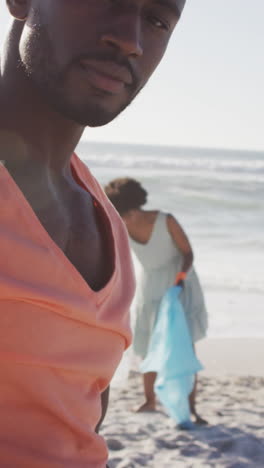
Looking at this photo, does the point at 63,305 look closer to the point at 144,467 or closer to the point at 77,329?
the point at 77,329

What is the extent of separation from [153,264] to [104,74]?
414cm

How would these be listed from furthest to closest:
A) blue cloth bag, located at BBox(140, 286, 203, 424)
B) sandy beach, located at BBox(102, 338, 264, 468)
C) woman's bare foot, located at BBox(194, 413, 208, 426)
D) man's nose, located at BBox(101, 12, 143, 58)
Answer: woman's bare foot, located at BBox(194, 413, 208, 426) → blue cloth bag, located at BBox(140, 286, 203, 424) → sandy beach, located at BBox(102, 338, 264, 468) → man's nose, located at BBox(101, 12, 143, 58)

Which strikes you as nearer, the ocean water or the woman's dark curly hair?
the woman's dark curly hair

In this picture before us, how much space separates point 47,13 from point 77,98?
15 centimetres

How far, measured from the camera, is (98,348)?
1.16 meters

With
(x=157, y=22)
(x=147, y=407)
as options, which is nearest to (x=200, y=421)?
(x=147, y=407)

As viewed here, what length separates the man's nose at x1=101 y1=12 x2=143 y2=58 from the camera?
1.12 m

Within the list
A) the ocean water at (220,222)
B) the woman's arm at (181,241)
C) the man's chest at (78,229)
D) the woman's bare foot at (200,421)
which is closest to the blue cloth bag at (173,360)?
the woman's bare foot at (200,421)

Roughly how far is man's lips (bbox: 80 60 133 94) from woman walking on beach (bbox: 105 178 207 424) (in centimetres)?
382

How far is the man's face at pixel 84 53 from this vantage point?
3.70 feet

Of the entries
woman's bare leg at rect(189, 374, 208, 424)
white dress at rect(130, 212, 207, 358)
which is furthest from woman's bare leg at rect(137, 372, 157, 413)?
woman's bare leg at rect(189, 374, 208, 424)

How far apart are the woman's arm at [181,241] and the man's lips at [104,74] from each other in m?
3.83

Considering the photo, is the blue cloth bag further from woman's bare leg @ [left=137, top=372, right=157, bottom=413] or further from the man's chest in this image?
the man's chest

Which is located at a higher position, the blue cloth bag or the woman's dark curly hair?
the woman's dark curly hair
